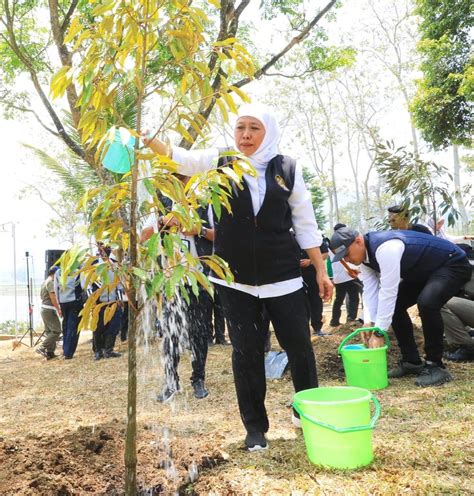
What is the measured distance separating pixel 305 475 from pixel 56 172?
22.7 feet

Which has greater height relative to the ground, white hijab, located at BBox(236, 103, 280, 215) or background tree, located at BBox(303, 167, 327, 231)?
background tree, located at BBox(303, 167, 327, 231)

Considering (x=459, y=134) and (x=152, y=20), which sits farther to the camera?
(x=459, y=134)

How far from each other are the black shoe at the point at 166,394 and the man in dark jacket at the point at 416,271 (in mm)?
1576

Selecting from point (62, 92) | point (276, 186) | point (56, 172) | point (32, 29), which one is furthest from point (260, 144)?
point (32, 29)

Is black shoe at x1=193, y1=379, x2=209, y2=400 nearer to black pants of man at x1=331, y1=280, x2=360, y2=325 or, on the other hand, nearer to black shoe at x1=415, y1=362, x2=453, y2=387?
black shoe at x1=415, y1=362, x2=453, y2=387

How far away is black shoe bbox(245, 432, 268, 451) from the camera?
2398 millimetres

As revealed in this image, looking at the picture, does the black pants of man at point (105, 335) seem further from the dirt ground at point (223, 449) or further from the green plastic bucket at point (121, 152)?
the green plastic bucket at point (121, 152)

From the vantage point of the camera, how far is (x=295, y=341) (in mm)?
2424

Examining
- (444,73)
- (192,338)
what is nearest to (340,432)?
(192,338)

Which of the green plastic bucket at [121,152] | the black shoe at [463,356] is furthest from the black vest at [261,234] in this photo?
the black shoe at [463,356]

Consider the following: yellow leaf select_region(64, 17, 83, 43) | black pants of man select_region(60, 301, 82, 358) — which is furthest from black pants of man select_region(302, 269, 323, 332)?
yellow leaf select_region(64, 17, 83, 43)

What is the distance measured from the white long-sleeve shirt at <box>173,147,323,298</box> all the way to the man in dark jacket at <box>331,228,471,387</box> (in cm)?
96

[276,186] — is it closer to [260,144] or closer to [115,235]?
[260,144]

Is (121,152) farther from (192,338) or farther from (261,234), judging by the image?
(192,338)
